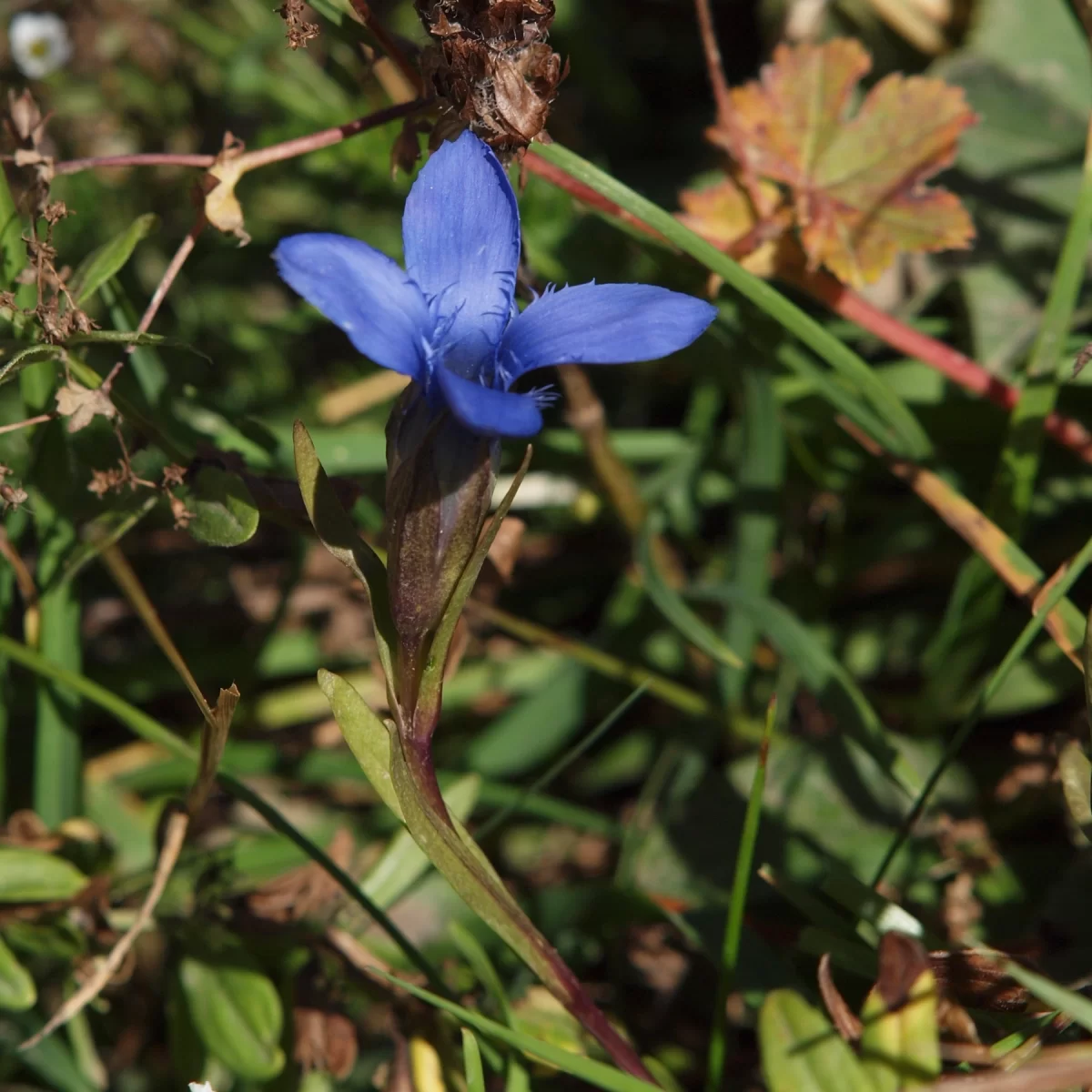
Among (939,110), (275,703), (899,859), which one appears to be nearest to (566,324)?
(939,110)

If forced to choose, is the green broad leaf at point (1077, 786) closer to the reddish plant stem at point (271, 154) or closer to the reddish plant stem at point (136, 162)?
the reddish plant stem at point (271, 154)

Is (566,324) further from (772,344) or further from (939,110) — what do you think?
(939,110)

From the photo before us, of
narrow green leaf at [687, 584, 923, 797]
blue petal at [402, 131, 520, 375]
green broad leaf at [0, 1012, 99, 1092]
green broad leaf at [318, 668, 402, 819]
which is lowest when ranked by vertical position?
green broad leaf at [0, 1012, 99, 1092]

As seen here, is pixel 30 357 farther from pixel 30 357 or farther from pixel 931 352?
pixel 931 352

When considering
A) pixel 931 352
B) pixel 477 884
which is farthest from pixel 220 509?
pixel 931 352

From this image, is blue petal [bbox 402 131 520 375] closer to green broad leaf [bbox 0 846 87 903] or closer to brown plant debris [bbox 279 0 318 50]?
brown plant debris [bbox 279 0 318 50]

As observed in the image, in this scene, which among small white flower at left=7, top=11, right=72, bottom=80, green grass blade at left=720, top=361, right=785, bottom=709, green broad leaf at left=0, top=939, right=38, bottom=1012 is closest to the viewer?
green broad leaf at left=0, top=939, right=38, bottom=1012

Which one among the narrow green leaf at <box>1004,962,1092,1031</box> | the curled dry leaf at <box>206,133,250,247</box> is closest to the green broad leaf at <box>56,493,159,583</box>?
the curled dry leaf at <box>206,133,250,247</box>

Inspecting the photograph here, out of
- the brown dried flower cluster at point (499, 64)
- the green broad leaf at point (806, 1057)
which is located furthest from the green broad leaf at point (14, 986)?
the brown dried flower cluster at point (499, 64)
